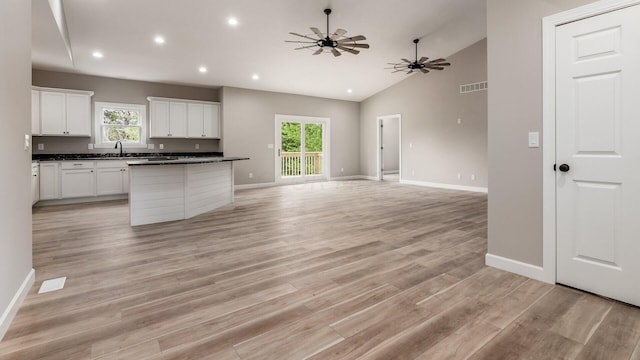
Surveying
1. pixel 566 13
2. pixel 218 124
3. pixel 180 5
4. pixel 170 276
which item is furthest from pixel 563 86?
pixel 218 124

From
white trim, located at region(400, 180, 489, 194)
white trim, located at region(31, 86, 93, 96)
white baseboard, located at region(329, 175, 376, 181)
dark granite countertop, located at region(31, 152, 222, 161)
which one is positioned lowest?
white trim, located at region(400, 180, 489, 194)

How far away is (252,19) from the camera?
5.46 metres

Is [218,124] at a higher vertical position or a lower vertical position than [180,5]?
lower

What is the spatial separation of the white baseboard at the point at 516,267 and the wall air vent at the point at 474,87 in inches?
239

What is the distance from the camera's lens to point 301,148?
10273mm

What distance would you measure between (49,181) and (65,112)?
4.95 feet

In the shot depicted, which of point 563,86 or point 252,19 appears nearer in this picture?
point 563,86

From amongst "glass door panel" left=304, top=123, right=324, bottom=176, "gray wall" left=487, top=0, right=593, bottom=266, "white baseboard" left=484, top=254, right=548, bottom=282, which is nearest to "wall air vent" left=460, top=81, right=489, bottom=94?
"glass door panel" left=304, top=123, right=324, bottom=176

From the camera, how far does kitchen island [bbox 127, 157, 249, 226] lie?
4.48 m

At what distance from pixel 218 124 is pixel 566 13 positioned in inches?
311

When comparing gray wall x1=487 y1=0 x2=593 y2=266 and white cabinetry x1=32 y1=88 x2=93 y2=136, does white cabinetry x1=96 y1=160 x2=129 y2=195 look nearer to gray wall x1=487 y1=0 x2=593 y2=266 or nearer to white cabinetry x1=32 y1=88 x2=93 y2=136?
white cabinetry x1=32 y1=88 x2=93 y2=136

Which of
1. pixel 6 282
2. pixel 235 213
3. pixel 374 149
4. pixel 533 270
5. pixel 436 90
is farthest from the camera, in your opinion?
pixel 374 149

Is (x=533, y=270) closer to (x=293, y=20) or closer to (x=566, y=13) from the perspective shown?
(x=566, y=13)

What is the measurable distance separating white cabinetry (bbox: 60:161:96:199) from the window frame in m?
0.88
